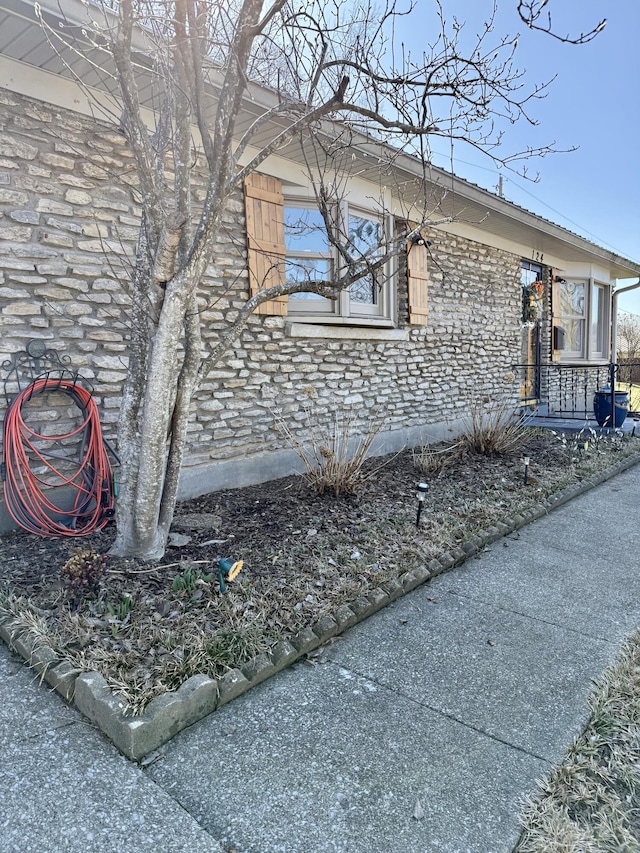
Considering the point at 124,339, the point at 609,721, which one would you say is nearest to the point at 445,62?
the point at 124,339

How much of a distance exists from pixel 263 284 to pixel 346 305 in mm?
1274

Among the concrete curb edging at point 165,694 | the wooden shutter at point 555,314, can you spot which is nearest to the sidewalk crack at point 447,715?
the concrete curb edging at point 165,694

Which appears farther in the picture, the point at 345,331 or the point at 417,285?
the point at 417,285

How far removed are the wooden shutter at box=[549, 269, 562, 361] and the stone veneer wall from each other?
3.32 metres

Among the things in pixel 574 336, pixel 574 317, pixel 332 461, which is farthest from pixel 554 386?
pixel 332 461

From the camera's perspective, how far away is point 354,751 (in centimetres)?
178

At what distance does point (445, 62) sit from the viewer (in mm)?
2939

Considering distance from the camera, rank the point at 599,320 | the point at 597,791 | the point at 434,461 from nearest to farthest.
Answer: the point at 597,791 → the point at 434,461 → the point at 599,320

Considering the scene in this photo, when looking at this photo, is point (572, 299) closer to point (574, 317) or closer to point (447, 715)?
point (574, 317)

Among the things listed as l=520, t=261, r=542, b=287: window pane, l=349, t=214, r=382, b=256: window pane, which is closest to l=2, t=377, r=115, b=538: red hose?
l=349, t=214, r=382, b=256: window pane

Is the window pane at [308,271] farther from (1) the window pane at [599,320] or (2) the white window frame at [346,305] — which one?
(1) the window pane at [599,320]

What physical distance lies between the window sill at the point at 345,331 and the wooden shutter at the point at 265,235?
0.75 ft

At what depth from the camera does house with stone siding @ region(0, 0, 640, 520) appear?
11.5 ft

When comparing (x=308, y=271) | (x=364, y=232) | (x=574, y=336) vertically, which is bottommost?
(x=574, y=336)
